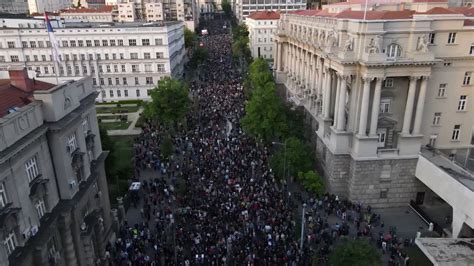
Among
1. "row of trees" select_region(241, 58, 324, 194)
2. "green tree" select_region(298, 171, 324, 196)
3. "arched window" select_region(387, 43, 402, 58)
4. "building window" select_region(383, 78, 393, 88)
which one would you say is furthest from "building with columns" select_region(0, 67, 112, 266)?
"building window" select_region(383, 78, 393, 88)

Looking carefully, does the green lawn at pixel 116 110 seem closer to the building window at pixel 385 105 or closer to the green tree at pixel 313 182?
the green tree at pixel 313 182

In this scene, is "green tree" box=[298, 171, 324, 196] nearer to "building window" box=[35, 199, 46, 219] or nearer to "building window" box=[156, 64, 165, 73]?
"building window" box=[35, 199, 46, 219]

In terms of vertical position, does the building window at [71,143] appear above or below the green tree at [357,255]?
above

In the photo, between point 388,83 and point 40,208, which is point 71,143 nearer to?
point 40,208

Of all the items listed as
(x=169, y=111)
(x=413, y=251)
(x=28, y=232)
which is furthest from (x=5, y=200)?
(x=169, y=111)

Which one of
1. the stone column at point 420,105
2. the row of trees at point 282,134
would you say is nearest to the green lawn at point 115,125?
the row of trees at point 282,134

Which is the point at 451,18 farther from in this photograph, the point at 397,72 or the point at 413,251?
the point at 413,251
